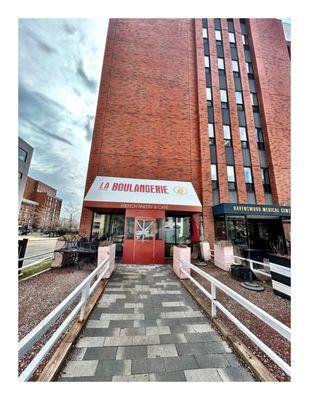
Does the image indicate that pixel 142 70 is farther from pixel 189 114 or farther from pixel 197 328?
pixel 197 328

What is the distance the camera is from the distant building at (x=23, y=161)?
8.40 metres

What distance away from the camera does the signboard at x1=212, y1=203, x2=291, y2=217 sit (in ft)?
34.0

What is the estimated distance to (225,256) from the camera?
739 cm

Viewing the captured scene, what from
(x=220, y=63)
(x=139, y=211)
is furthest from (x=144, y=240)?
(x=220, y=63)

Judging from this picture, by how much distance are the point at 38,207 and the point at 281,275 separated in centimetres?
8031

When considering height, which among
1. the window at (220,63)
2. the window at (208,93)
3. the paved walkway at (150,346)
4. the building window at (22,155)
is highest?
the window at (220,63)

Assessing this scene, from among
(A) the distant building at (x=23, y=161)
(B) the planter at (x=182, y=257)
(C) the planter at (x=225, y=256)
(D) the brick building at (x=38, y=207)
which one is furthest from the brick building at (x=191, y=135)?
(D) the brick building at (x=38, y=207)

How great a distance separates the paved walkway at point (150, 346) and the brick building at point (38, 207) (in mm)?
51321

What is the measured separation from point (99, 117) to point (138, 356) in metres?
12.9

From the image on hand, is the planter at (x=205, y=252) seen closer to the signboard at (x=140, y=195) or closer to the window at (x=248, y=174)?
the signboard at (x=140, y=195)

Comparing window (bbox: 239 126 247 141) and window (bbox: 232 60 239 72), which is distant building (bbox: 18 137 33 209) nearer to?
window (bbox: 239 126 247 141)

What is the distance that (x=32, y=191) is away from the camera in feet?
241

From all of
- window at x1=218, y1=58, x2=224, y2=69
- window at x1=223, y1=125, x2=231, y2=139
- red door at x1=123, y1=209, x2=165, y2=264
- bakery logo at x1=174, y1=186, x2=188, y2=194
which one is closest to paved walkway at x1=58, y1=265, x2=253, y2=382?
red door at x1=123, y1=209, x2=165, y2=264

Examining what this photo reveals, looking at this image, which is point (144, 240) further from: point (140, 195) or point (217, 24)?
point (217, 24)
